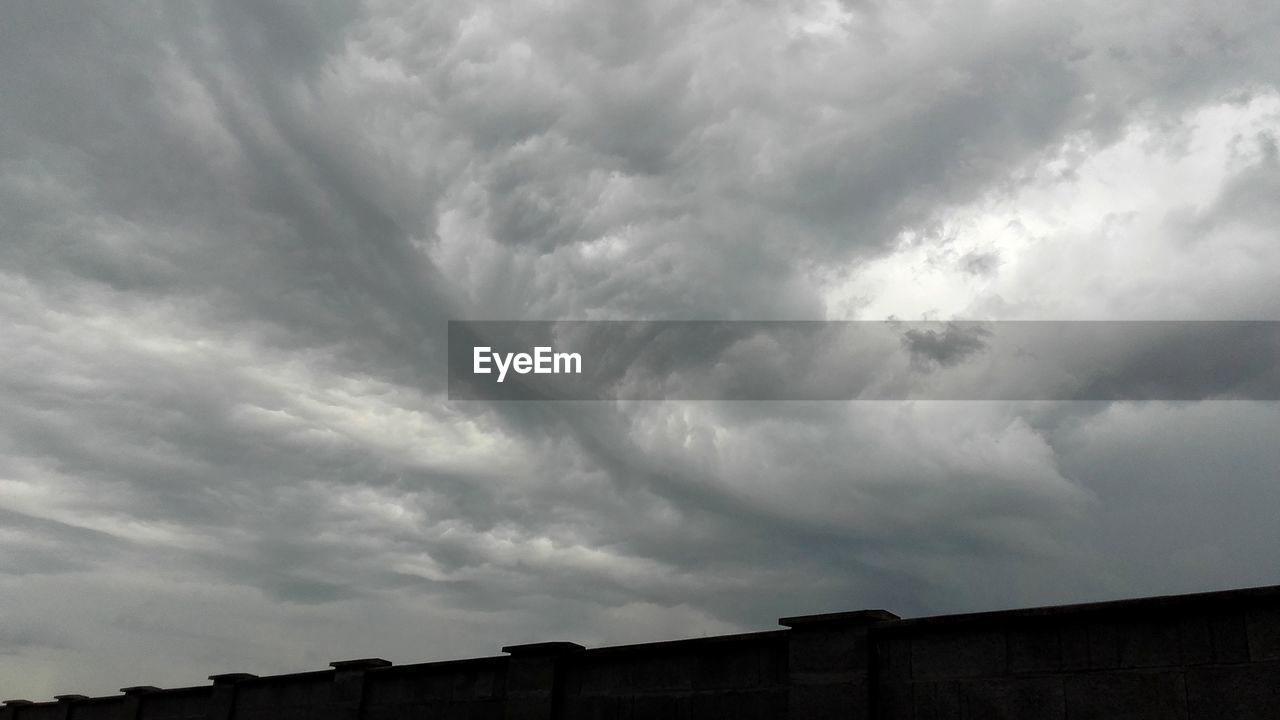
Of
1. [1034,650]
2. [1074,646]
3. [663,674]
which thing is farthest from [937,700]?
[663,674]

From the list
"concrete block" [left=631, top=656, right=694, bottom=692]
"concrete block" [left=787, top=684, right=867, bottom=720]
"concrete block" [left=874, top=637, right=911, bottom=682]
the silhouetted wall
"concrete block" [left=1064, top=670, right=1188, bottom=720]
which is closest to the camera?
the silhouetted wall

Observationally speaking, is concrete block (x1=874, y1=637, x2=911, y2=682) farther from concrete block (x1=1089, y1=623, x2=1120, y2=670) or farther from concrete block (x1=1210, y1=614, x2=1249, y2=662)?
concrete block (x1=1210, y1=614, x2=1249, y2=662)

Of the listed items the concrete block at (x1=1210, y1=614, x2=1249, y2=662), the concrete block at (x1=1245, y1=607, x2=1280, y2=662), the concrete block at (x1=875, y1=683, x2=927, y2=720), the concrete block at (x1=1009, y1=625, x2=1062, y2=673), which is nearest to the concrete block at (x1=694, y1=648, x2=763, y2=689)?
the concrete block at (x1=875, y1=683, x2=927, y2=720)

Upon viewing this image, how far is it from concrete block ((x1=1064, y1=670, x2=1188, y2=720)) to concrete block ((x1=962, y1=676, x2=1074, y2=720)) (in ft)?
0.53

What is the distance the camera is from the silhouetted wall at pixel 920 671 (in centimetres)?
1149

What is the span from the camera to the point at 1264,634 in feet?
36.8

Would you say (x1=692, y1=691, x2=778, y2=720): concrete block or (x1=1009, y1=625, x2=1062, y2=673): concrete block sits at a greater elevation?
(x1=1009, y1=625, x2=1062, y2=673): concrete block

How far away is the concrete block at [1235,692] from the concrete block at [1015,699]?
1518mm

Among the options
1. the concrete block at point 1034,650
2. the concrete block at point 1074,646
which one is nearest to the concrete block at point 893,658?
the concrete block at point 1034,650

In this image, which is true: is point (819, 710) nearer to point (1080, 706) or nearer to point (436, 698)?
point (1080, 706)

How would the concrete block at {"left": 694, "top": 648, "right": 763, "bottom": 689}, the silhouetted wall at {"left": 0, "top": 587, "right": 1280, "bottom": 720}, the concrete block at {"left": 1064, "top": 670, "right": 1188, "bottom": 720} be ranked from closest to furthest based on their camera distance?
1. the silhouetted wall at {"left": 0, "top": 587, "right": 1280, "bottom": 720}
2. the concrete block at {"left": 1064, "top": 670, "right": 1188, "bottom": 720}
3. the concrete block at {"left": 694, "top": 648, "right": 763, "bottom": 689}

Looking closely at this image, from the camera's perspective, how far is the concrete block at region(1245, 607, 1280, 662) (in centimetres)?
1115

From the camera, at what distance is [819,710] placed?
566 inches

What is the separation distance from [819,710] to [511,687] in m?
6.79
